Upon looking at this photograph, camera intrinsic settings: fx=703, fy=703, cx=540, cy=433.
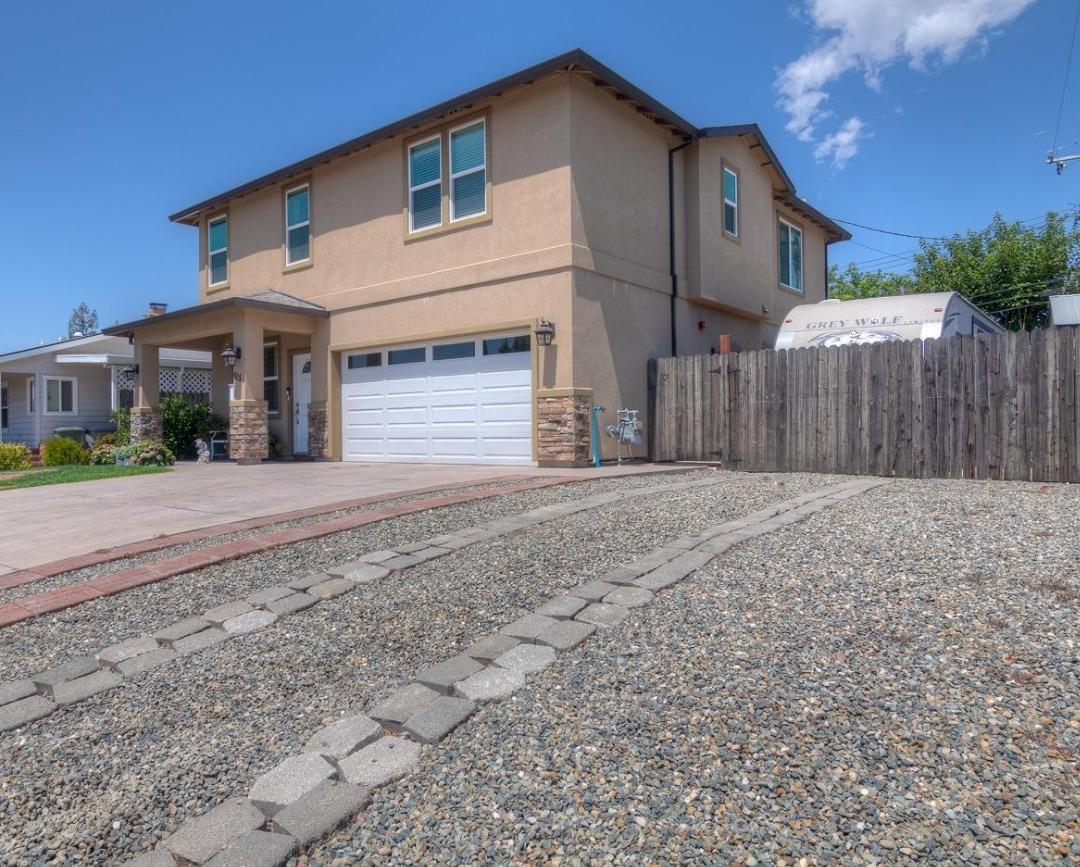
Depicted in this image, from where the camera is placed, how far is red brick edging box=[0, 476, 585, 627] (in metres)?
4.26

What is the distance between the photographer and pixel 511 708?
2.82 meters

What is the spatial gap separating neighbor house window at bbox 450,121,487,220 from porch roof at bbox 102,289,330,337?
364 centimetres

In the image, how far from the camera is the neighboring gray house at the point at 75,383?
18.8 metres

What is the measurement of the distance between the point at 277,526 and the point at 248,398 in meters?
7.74

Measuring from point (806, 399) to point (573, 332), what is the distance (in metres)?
3.46

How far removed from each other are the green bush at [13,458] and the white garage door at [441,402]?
290 inches

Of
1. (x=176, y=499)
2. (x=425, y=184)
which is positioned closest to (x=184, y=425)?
(x=425, y=184)

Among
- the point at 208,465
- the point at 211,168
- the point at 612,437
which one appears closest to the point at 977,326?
the point at 612,437

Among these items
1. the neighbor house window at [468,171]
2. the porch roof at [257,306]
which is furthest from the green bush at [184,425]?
the neighbor house window at [468,171]

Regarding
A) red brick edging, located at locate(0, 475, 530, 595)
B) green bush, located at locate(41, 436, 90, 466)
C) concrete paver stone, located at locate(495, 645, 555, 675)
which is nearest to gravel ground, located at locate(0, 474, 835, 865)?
concrete paver stone, located at locate(495, 645, 555, 675)

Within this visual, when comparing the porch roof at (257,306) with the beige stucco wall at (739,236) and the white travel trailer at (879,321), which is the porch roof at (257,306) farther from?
the white travel trailer at (879,321)

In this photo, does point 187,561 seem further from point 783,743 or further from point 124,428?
point 124,428

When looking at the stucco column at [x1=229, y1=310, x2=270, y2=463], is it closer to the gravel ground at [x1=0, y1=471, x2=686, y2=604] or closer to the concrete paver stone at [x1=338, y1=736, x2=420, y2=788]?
the gravel ground at [x1=0, y1=471, x2=686, y2=604]

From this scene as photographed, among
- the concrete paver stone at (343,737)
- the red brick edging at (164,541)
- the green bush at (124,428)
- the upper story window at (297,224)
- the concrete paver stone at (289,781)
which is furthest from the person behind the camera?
the green bush at (124,428)
